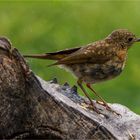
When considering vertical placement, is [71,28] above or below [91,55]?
below

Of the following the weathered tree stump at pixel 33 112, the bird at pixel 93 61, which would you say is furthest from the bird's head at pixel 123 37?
the weathered tree stump at pixel 33 112

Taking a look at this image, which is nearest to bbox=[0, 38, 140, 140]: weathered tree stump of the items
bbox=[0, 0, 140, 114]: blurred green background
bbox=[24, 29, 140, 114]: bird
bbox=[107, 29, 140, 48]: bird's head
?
bbox=[24, 29, 140, 114]: bird

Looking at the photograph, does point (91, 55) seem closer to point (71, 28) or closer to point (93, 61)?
point (93, 61)

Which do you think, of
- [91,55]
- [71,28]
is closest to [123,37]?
[91,55]

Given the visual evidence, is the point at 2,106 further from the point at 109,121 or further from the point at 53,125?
the point at 109,121

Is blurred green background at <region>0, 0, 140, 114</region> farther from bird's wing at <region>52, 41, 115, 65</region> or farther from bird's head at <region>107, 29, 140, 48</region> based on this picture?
bird's wing at <region>52, 41, 115, 65</region>

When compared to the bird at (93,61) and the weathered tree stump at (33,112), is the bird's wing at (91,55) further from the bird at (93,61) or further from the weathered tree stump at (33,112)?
the weathered tree stump at (33,112)

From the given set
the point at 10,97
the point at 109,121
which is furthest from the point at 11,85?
the point at 109,121

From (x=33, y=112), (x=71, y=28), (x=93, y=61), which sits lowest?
(x=71, y=28)
